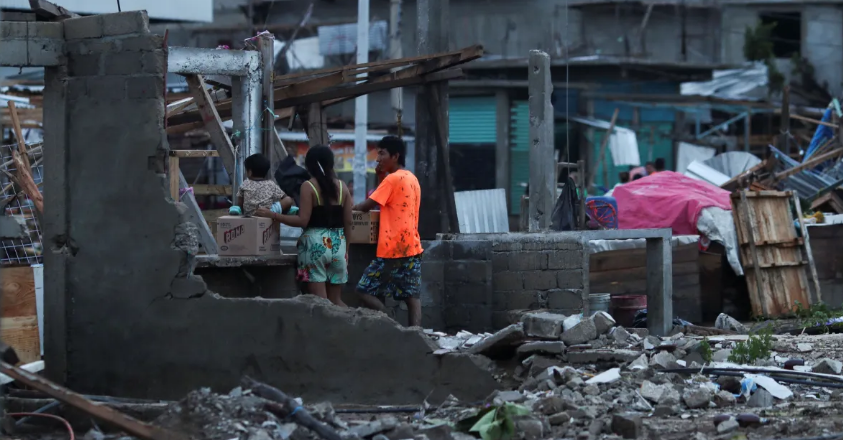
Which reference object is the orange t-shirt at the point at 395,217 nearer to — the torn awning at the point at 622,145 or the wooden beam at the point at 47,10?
the wooden beam at the point at 47,10

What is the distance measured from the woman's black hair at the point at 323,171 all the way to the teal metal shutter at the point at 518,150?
61.5 feet

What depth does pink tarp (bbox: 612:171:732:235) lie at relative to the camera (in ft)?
48.0

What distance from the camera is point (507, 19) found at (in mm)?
28844

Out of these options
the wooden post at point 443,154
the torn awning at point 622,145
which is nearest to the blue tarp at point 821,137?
the torn awning at point 622,145

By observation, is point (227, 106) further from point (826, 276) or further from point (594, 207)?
point (826, 276)

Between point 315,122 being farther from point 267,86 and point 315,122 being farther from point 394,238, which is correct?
point 394,238

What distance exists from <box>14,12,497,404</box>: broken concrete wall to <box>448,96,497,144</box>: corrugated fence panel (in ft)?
64.6

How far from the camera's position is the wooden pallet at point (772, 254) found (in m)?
13.7

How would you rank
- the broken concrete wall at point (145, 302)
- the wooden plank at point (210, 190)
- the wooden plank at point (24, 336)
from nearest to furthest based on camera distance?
the broken concrete wall at point (145, 302)
the wooden plank at point (24, 336)
the wooden plank at point (210, 190)

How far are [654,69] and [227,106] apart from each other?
18143 mm

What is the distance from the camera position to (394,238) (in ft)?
27.8

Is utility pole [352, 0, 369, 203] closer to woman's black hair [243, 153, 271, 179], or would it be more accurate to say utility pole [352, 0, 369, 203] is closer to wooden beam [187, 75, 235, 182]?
wooden beam [187, 75, 235, 182]

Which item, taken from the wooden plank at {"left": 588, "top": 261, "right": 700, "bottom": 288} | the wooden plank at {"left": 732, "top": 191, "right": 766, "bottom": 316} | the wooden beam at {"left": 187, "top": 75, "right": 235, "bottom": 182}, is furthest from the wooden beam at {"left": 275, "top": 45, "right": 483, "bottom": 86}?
the wooden plank at {"left": 732, "top": 191, "right": 766, "bottom": 316}

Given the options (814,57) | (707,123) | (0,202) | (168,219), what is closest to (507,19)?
(707,123)
